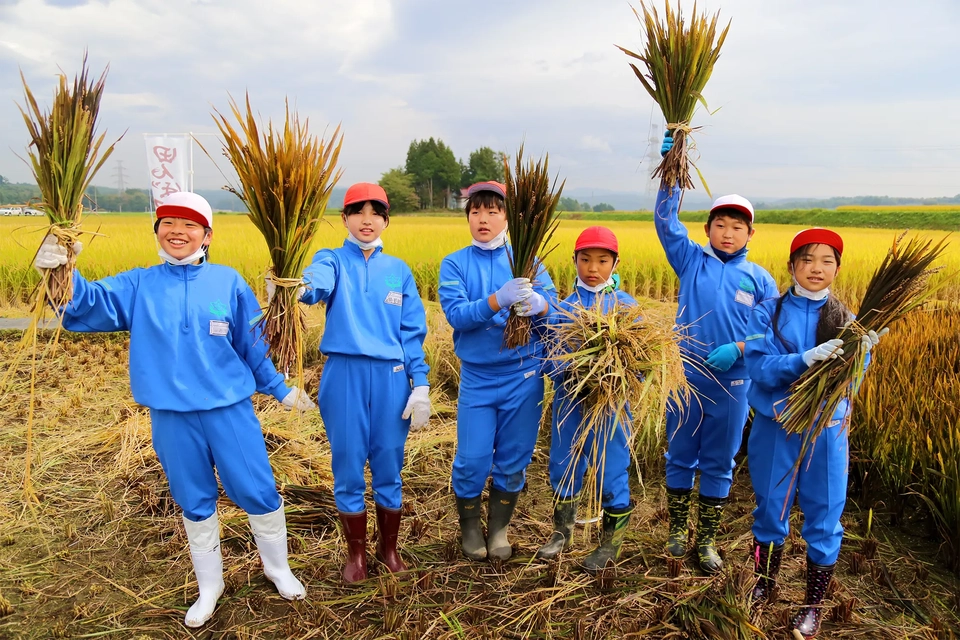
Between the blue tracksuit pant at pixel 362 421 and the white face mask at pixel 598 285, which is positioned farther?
the white face mask at pixel 598 285

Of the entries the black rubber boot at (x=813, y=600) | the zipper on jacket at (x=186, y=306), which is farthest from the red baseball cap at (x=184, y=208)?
the black rubber boot at (x=813, y=600)

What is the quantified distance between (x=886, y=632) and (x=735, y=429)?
99 centimetres

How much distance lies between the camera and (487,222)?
278 centimetres

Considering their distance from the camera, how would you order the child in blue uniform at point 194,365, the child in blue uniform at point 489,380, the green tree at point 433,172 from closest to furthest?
the child in blue uniform at point 194,365, the child in blue uniform at point 489,380, the green tree at point 433,172

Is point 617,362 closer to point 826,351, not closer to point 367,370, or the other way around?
point 826,351

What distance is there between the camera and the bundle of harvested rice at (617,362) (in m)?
2.41

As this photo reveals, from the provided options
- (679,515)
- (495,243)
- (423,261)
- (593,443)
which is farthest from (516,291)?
(423,261)

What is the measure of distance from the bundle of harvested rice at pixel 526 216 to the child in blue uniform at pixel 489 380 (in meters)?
0.08

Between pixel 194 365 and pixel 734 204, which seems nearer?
pixel 194 365

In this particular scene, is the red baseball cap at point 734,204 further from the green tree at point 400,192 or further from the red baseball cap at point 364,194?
the green tree at point 400,192

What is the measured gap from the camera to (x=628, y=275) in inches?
359

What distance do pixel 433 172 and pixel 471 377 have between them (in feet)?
164

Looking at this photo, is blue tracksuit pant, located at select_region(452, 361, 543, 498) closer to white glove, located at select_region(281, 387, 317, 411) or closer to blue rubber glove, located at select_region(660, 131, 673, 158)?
white glove, located at select_region(281, 387, 317, 411)

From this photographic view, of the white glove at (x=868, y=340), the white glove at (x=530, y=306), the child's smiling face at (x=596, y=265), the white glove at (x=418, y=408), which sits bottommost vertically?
the white glove at (x=418, y=408)
